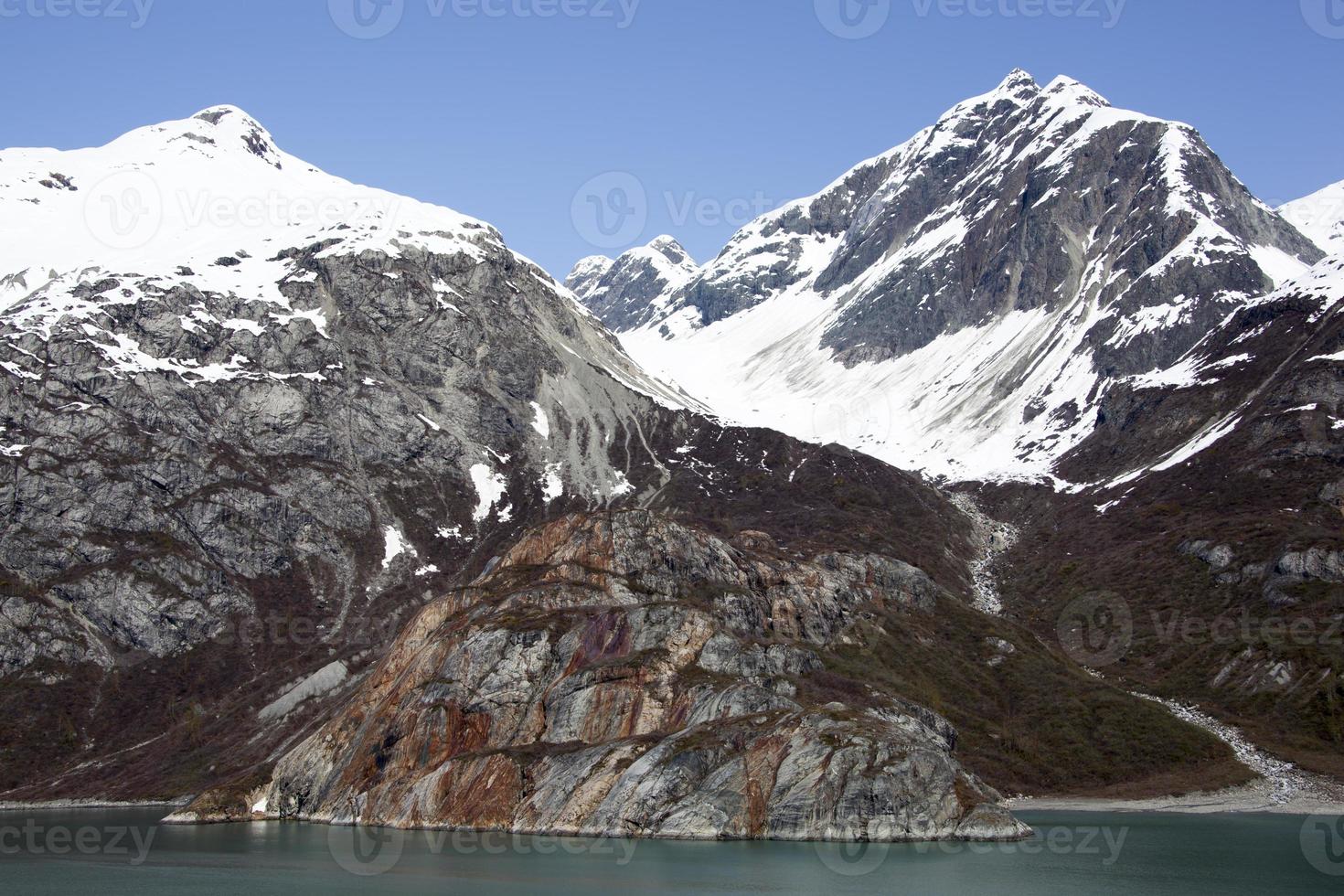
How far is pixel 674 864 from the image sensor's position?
107 m

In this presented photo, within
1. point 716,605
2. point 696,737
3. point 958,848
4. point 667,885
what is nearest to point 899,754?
point 958,848

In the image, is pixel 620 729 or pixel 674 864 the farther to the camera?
pixel 620 729

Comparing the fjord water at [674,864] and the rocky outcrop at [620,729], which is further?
the rocky outcrop at [620,729]

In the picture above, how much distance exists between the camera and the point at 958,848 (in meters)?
118

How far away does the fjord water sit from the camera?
97875mm

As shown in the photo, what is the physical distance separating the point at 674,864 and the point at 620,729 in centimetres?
3377

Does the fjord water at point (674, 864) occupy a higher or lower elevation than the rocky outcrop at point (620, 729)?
lower

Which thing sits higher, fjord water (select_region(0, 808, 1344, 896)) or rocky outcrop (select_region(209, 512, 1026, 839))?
rocky outcrop (select_region(209, 512, 1026, 839))

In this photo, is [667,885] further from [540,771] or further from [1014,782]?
[1014,782]

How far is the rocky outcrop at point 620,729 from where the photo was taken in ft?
410

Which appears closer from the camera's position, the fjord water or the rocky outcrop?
the fjord water

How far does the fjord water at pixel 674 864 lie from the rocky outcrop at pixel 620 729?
4.60m

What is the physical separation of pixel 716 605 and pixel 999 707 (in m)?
50.0

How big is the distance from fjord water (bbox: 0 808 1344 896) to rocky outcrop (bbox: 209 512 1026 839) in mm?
4595
